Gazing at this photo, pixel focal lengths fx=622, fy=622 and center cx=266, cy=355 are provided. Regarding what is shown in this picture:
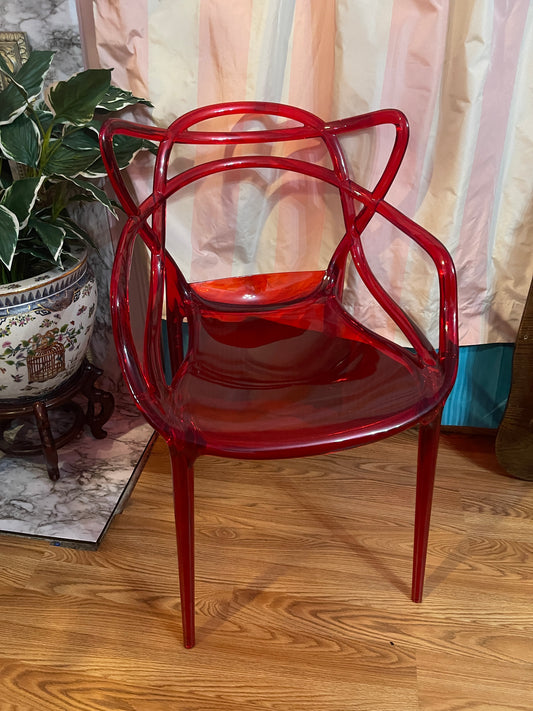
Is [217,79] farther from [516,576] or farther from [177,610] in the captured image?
[516,576]

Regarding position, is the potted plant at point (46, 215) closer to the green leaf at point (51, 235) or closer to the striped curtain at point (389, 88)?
the green leaf at point (51, 235)

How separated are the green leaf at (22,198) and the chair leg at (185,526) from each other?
0.49 meters

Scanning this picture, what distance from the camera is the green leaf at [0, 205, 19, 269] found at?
102cm

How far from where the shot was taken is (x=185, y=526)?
3.17 ft

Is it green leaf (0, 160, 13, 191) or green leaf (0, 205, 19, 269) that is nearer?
green leaf (0, 205, 19, 269)

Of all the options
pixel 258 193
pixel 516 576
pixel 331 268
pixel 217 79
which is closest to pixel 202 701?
pixel 516 576

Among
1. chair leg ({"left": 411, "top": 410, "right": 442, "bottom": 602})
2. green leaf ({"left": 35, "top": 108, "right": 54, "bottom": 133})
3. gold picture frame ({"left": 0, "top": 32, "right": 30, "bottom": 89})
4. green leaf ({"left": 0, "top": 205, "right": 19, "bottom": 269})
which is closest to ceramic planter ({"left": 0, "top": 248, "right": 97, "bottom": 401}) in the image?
green leaf ({"left": 0, "top": 205, "right": 19, "bottom": 269})

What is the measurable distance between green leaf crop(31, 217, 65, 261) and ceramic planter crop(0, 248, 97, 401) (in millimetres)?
92

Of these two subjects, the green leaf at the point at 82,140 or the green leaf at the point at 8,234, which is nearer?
the green leaf at the point at 8,234

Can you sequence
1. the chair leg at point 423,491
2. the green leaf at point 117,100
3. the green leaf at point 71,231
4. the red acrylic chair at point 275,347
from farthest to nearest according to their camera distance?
1. the green leaf at point 71,231
2. the green leaf at point 117,100
3. the chair leg at point 423,491
4. the red acrylic chair at point 275,347

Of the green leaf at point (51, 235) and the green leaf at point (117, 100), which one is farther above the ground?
the green leaf at point (117, 100)

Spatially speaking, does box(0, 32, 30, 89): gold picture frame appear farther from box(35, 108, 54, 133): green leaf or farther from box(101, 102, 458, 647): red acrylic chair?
box(101, 102, 458, 647): red acrylic chair

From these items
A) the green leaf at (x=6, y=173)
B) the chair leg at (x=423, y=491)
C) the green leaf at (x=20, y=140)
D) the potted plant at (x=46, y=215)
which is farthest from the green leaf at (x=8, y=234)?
the chair leg at (x=423, y=491)

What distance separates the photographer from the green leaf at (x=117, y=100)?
111 cm
